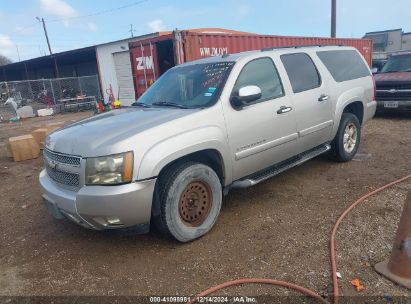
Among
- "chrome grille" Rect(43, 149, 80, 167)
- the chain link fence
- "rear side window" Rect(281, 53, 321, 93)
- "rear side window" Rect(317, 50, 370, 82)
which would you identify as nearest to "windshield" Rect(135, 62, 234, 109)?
"rear side window" Rect(281, 53, 321, 93)

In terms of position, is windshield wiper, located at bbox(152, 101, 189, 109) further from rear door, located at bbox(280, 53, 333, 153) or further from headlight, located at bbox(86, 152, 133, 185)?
rear door, located at bbox(280, 53, 333, 153)

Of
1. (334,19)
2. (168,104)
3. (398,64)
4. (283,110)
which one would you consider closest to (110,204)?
(168,104)

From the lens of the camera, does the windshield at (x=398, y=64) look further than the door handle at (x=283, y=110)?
Yes

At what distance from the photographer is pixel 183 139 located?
129 inches

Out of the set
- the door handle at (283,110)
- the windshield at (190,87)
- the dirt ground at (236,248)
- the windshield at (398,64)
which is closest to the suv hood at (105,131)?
the windshield at (190,87)

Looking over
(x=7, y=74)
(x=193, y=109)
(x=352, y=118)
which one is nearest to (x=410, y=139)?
(x=352, y=118)

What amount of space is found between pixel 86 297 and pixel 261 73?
2987mm

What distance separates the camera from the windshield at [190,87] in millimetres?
3828

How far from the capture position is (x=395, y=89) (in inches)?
355

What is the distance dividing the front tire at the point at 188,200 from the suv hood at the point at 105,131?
510 millimetres

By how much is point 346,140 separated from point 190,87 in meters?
2.96

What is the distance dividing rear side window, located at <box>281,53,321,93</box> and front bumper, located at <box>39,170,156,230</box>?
2.46 meters

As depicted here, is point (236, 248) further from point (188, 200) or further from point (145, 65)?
point (145, 65)

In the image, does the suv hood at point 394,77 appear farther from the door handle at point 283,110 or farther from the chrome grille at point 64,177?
the chrome grille at point 64,177
